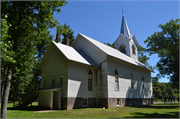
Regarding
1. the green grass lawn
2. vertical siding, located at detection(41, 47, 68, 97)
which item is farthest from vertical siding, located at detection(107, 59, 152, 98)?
vertical siding, located at detection(41, 47, 68, 97)

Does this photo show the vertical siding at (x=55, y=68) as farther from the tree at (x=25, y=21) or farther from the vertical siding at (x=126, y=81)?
the vertical siding at (x=126, y=81)

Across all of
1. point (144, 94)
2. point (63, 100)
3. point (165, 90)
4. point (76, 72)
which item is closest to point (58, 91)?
point (63, 100)

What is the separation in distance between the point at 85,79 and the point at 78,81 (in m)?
1.15

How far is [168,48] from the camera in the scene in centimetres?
2558

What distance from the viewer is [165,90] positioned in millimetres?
65438

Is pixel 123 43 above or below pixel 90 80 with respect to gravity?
above

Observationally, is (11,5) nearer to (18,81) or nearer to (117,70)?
(117,70)

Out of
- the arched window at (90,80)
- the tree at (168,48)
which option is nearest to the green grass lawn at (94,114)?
the arched window at (90,80)

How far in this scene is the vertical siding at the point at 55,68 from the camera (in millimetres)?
16878

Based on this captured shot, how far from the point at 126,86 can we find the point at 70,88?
908 cm

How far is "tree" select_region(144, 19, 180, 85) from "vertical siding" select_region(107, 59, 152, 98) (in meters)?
3.68

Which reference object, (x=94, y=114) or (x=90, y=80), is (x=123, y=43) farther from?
(x=94, y=114)

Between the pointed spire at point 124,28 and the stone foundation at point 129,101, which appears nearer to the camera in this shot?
the stone foundation at point 129,101

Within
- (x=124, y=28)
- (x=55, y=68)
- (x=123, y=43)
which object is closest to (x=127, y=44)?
(x=123, y=43)
